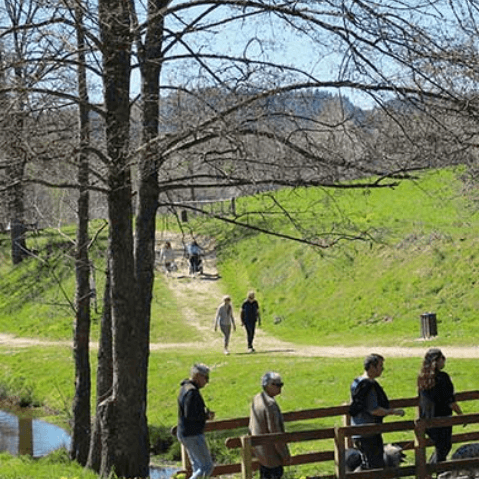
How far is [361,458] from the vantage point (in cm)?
1128

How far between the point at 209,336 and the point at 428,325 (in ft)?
27.0

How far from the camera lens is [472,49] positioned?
34.3ft

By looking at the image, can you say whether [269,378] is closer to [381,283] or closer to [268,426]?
[268,426]

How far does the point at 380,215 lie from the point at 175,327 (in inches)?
429

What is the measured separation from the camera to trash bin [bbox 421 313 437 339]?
28188mm

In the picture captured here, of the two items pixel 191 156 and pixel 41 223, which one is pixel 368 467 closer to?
pixel 191 156

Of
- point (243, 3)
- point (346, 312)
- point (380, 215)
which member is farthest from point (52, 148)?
point (380, 215)

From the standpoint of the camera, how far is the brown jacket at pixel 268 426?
33.9 ft

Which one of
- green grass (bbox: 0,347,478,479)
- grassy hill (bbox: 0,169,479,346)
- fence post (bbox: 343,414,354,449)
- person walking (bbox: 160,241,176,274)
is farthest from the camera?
person walking (bbox: 160,241,176,274)

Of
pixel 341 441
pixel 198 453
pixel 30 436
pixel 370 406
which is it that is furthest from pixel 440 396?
pixel 30 436

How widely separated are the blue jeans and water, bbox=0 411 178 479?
10.1 metres

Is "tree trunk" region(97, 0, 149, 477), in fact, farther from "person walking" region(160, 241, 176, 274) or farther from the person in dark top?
"person walking" region(160, 241, 176, 274)

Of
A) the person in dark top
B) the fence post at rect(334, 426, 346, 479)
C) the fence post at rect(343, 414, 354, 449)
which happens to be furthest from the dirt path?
the fence post at rect(334, 426, 346, 479)

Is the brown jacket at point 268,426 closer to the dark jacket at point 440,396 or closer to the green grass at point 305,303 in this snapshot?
the dark jacket at point 440,396
